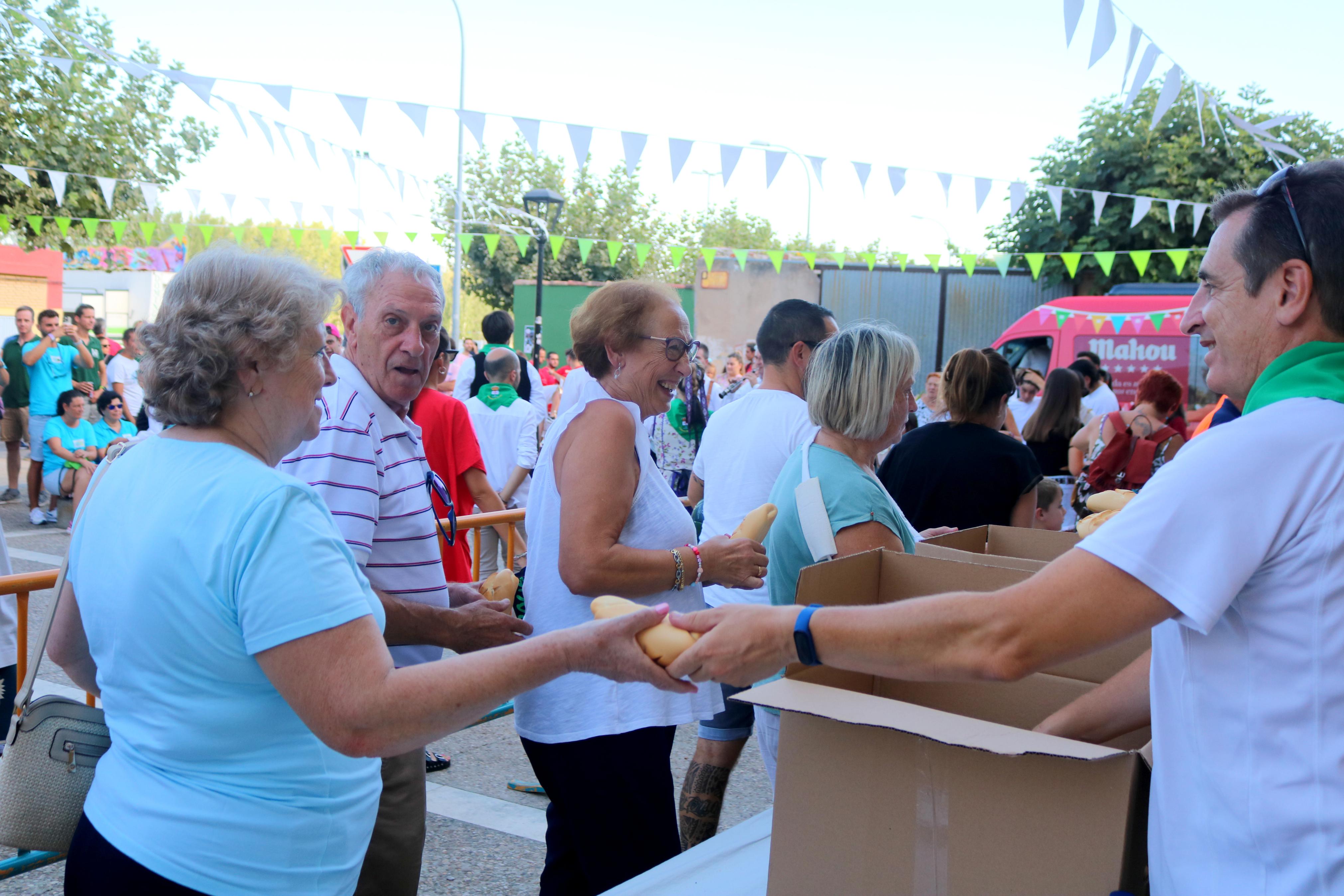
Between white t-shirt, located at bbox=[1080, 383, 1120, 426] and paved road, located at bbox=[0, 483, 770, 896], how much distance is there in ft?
16.5

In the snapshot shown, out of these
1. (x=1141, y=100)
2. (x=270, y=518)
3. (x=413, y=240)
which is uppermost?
(x=1141, y=100)

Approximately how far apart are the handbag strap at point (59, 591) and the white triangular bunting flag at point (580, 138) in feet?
23.3

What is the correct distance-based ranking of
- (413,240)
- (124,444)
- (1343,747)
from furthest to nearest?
(413,240) < (124,444) < (1343,747)

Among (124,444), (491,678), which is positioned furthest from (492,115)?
(491,678)

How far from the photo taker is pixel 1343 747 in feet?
3.61

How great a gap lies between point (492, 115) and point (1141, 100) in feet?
64.2

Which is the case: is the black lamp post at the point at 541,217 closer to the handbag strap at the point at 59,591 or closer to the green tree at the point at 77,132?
the green tree at the point at 77,132

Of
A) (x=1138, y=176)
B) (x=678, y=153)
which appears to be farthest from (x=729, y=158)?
(x=1138, y=176)

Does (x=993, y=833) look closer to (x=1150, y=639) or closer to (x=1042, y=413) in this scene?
(x=1150, y=639)

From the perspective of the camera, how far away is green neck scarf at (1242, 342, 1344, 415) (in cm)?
113

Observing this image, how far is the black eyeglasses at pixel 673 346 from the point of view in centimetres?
243

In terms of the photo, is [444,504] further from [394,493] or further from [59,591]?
[59,591]

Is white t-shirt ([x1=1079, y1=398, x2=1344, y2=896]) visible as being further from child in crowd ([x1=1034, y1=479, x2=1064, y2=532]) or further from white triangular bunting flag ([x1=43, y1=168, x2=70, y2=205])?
white triangular bunting flag ([x1=43, y1=168, x2=70, y2=205])

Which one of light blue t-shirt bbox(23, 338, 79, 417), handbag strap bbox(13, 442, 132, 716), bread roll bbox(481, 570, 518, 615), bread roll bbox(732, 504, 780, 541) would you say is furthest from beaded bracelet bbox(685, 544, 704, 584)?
light blue t-shirt bbox(23, 338, 79, 417)
